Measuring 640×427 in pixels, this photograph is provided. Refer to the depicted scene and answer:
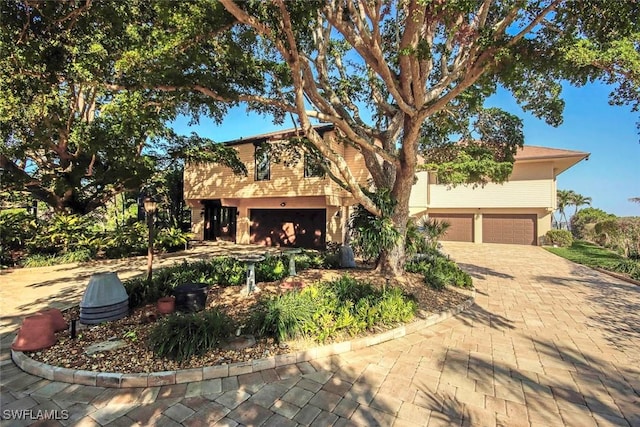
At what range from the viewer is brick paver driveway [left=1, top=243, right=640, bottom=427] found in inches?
104

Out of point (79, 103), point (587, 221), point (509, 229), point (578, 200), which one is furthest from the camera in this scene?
point (578, 200)

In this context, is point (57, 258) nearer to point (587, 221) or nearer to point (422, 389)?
point (422, 389)

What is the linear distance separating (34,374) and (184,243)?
11020 mm

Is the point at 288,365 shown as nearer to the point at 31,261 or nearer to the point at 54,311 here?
the point at 54,311

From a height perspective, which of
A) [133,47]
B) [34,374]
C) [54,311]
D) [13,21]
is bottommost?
[34,374]

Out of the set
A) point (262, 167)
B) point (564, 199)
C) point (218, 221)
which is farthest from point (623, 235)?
point (218, 221)

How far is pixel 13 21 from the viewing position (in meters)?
4.67

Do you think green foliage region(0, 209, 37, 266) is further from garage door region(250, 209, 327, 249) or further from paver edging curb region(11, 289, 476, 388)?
paver edging curb region(11, 289, 476, 388)

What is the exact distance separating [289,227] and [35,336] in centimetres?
1222

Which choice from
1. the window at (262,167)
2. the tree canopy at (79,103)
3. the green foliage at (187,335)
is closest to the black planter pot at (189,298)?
the green foliage at (187,335)

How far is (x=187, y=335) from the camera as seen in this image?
3.53m

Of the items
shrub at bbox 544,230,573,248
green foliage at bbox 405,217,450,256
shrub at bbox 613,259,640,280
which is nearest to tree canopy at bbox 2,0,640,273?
green foliage at bbox 405,217,450,256

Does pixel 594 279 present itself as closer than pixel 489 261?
Yes

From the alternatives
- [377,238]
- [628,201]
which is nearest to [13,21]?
[377,238]
